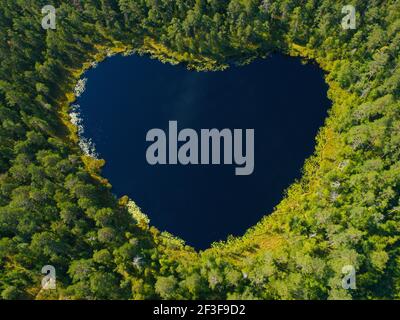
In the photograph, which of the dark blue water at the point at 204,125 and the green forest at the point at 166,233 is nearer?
the green forest at the point at 166,233

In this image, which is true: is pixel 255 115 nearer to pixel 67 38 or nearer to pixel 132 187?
pixel 132 187

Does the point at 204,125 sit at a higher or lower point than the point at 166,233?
higher

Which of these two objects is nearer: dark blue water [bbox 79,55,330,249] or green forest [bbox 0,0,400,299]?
green forest [bbox 0,0,400,299]

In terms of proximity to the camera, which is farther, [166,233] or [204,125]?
[204,125]

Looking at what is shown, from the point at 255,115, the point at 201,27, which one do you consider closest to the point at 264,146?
the point at 255,115
